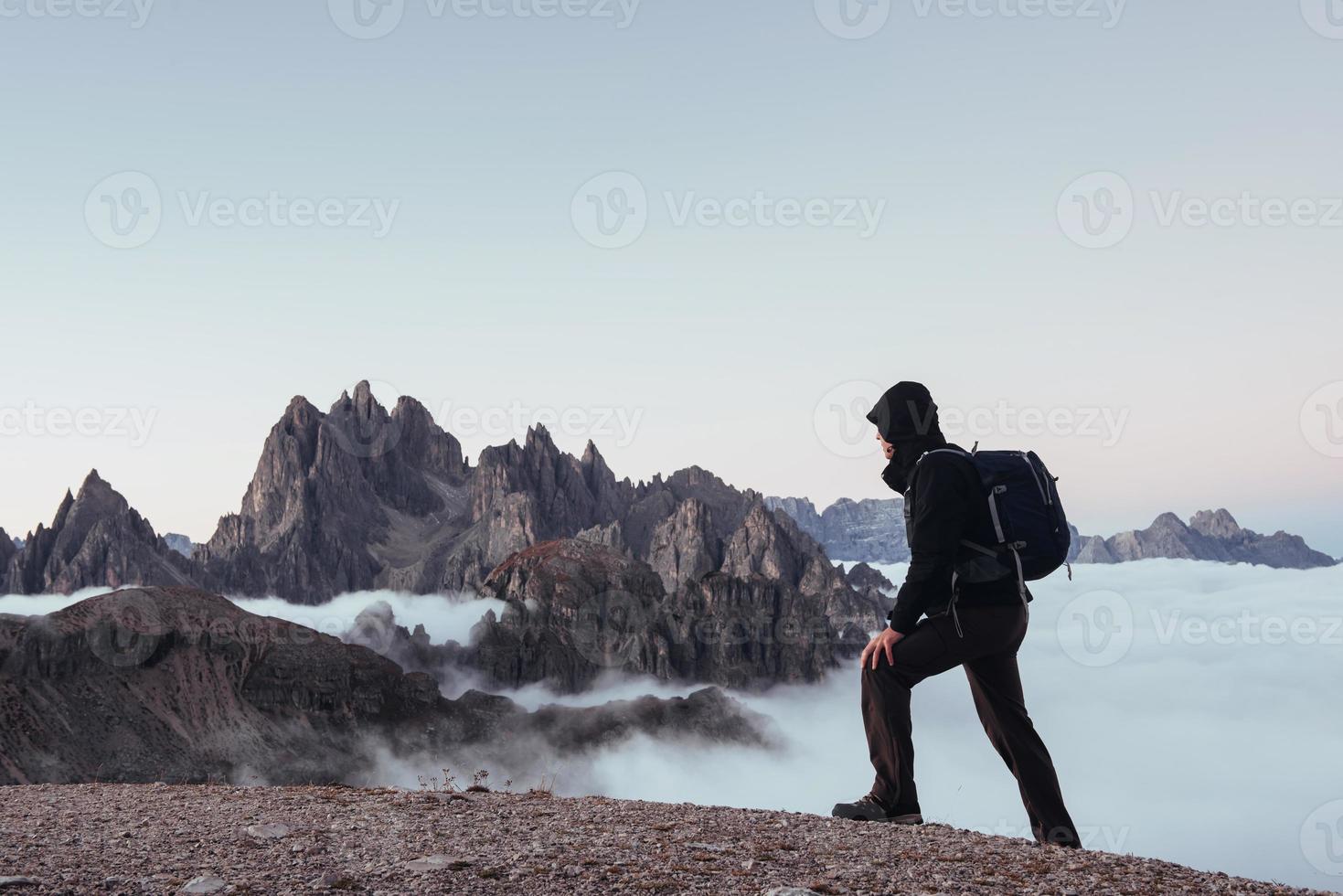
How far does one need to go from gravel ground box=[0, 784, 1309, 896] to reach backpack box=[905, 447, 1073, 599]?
8.47ft

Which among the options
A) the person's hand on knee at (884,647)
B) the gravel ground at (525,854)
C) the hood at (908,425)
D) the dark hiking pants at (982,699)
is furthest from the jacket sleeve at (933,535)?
the gravel ground at (525,854)

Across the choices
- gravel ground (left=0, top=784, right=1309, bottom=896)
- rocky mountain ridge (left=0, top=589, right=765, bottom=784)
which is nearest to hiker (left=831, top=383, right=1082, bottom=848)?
gravel ground (left=0, top=784, right=1309, bottom=896)

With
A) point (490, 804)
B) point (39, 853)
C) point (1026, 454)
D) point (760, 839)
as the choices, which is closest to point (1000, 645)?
point (1026, 454)

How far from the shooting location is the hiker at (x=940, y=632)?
366 inches

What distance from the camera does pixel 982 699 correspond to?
9.88m

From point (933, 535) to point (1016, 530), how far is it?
79 cm

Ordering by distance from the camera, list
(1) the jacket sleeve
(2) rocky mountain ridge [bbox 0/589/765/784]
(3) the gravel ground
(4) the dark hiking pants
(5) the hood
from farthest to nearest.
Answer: (2) rocky mountain ridge [bbox 0/589/765/784] → (5) the hood → (4) the dark hiking pants → (1) the jacket sleeve → (3) the gravel ground

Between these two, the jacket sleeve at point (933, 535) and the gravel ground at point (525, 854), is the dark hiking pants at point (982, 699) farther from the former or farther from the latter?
the gravel ground at point (525, 854)

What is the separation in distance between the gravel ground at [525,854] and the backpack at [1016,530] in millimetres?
2582

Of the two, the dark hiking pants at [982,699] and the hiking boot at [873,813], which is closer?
the dark hiking pants at [982,699]

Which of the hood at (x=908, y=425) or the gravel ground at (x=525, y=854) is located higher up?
the hood at (x=908, y=425)

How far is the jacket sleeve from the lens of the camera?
923 centimetres

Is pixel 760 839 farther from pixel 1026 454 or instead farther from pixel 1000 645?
pixel 1026 454

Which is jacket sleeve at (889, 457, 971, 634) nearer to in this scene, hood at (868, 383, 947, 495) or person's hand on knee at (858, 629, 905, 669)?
person's hand on knee at (858, 629, 905, 669)
